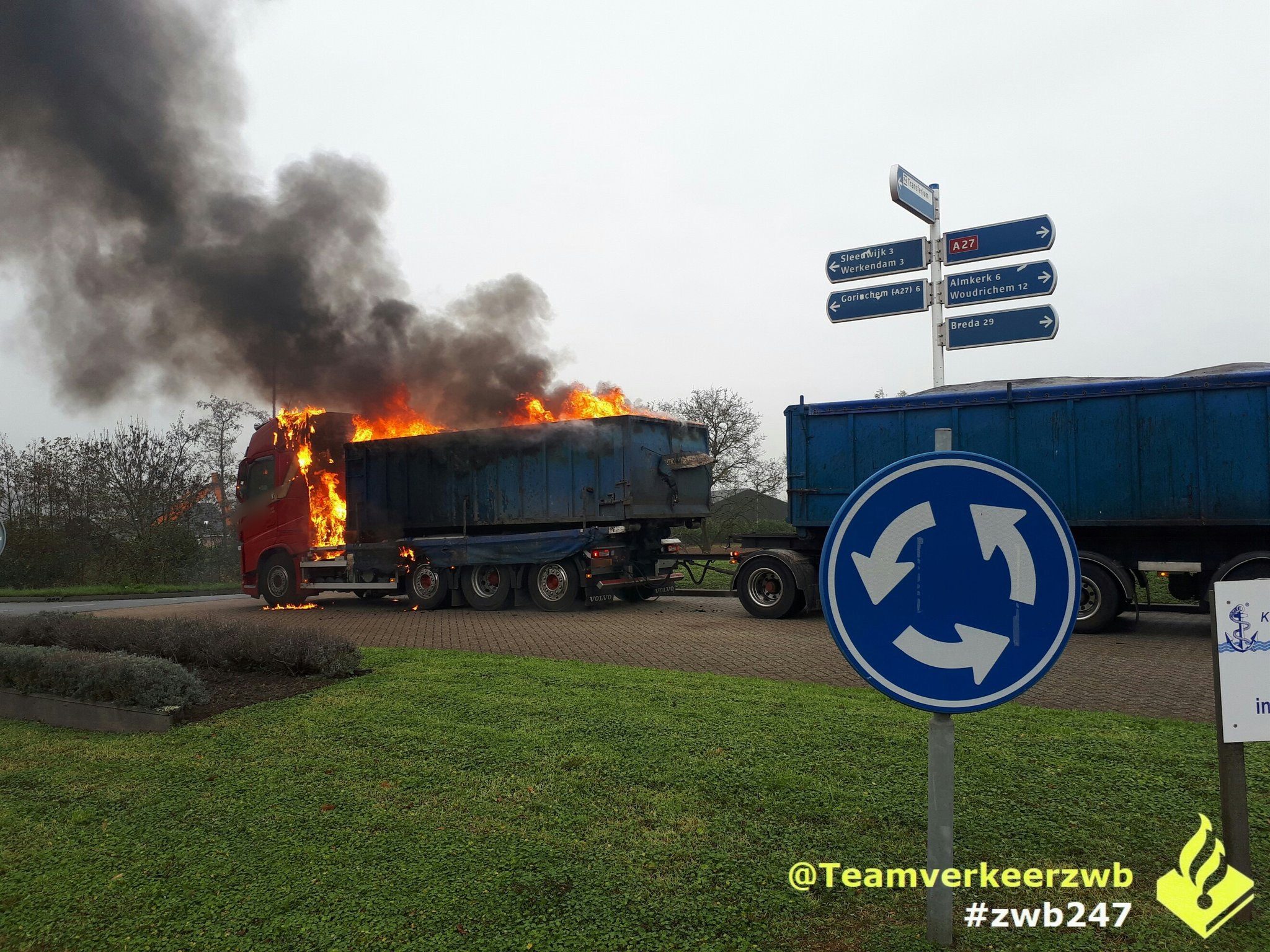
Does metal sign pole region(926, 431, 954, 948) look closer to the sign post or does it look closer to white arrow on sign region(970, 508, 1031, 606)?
white arrow on sign region(970, 508, 1031, 606)

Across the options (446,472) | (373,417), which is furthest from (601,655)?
(373,417)

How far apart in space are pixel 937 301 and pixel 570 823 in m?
11.4

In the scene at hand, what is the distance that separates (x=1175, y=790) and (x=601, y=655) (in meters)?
6.31

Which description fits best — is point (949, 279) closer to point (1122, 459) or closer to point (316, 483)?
point (1122, 459)

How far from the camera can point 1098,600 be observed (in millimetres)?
11555

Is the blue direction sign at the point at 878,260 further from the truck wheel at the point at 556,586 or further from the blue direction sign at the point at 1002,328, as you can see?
the truck wheel at the point at 556,586

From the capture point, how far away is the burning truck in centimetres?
1550

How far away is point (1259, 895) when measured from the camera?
Result: 2895mm

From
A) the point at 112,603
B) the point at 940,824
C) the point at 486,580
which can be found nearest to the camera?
the point at 940,824

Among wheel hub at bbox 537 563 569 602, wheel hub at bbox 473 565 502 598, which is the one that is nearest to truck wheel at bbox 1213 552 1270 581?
wheel hub at bbox 537 563 569 602

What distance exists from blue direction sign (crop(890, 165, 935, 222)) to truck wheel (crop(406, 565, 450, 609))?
420 inches

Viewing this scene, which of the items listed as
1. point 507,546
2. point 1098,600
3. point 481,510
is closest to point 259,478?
point 481,510

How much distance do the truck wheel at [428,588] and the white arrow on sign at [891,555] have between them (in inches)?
593

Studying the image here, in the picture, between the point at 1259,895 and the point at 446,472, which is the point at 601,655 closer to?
the point at 1259,895
